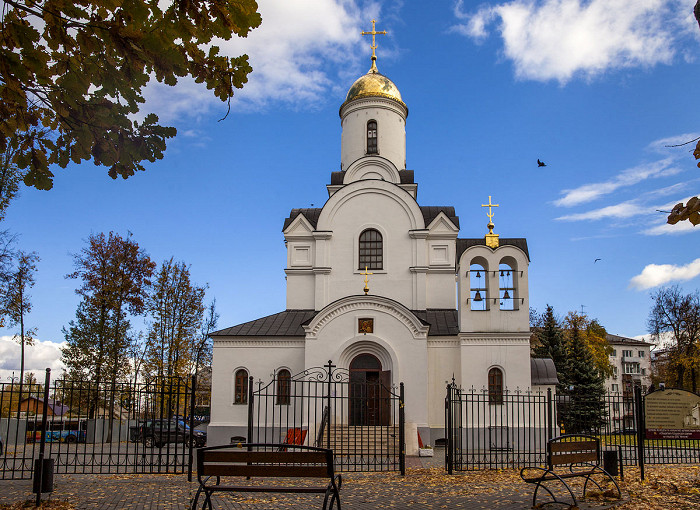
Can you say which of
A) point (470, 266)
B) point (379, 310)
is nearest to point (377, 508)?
point (379, 310)

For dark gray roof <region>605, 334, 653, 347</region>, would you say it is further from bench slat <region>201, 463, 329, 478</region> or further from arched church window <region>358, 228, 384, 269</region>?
bench slat <region>201, 463, 329, 478</region>

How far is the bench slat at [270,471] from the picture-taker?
681 cm

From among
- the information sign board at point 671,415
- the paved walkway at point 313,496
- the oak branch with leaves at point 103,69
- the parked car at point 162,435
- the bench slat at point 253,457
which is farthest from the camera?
the information sign board at point 671,415

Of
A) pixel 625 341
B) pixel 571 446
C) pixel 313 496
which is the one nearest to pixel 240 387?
pixel 313 496

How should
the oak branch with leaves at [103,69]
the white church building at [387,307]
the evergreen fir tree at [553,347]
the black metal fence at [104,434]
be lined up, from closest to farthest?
the oak branch with leaves at [103,69] → the black metal fence at [104,434] → the white church building at [387,307] → the evergreen fir tree at [553,347]

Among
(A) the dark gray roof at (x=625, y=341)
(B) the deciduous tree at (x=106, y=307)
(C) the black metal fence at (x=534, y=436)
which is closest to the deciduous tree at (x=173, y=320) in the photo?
(B) the deciduous tree at (x=106, y=307)

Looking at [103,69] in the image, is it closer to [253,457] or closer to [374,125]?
[253,457]

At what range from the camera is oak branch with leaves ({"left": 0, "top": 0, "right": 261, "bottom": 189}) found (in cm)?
470

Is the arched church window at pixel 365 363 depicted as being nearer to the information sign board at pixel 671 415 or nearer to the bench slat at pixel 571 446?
the information sign board at pixel 671 415

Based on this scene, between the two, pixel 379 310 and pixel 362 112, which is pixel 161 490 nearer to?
pixel 379 310

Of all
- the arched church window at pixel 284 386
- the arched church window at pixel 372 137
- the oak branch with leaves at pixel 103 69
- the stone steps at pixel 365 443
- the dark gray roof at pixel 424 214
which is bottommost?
the stone steps at pixel 365 443

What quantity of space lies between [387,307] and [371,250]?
3.94 metres

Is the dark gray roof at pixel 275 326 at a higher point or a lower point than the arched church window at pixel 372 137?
lower

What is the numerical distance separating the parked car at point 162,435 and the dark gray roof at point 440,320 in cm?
898
